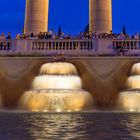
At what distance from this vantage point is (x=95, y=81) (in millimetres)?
33844

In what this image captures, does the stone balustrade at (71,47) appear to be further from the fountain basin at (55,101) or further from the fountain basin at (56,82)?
the fountain basin at (55,101)

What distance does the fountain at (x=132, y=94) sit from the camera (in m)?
29.3

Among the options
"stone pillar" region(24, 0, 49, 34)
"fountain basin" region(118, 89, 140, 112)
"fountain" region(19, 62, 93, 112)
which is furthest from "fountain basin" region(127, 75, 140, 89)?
"stone pillar" region(24, 0, 49, 34)

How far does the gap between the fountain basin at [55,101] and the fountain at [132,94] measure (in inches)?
148

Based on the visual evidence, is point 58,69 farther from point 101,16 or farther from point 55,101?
point 101,16

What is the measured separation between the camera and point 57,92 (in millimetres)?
28781

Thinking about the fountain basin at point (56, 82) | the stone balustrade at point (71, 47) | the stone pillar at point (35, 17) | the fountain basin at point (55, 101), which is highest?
the stone pillar at point (35, 17)

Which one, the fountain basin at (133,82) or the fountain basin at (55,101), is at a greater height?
the fountain basin at (133,82)

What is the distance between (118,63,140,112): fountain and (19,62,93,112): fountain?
3253mm

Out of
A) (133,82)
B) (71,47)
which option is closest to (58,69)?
(71,47)

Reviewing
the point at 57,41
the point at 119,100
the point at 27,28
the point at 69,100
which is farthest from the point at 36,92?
the point at 27,28

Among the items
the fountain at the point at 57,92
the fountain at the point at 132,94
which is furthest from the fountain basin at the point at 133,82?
the fountain at the point at 57,92

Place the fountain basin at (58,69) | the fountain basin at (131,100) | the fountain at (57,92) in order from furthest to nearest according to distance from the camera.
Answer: the fountain basin at (58,69) → the fountain basin at (131,100) → the fountain at (57,92)

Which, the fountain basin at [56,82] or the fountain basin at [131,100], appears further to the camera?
the fountain basin at [56,82]
